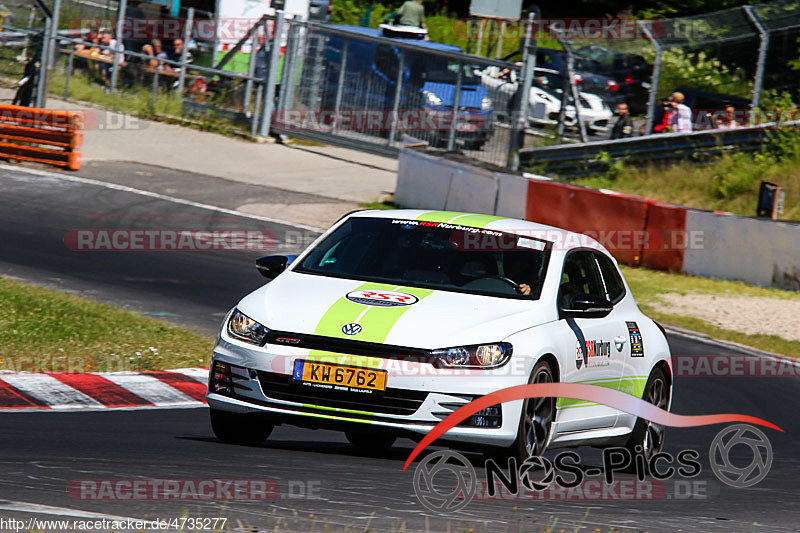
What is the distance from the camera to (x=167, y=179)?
2070 centimetres

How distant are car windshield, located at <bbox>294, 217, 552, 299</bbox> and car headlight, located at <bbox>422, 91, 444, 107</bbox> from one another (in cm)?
1650

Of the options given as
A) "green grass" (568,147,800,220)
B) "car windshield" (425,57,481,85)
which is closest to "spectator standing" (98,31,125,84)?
"car windshield" (425,57,481,85)

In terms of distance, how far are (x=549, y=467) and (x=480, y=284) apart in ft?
3.72

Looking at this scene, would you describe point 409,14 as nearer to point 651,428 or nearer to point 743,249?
point 743,249

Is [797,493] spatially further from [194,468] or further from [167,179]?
[167,179]

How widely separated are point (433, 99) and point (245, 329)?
17.8 m

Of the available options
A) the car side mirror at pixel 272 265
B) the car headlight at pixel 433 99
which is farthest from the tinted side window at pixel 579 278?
the car headlight at pixel 433 99

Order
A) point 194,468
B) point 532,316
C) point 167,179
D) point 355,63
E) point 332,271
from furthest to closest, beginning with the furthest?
point 355,63 → point 167,179 → point 332,271 → point 532,316 → point 194,468

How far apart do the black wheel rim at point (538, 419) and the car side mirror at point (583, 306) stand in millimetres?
543

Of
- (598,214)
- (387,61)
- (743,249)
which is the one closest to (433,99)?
(387,61)

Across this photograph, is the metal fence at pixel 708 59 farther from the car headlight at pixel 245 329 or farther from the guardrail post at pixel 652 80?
the car headlight at pixel 245 329

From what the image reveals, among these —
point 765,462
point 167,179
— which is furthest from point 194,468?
point 167,179

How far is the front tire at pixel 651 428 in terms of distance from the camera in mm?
8008

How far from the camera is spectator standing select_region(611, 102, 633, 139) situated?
22.3 meters
